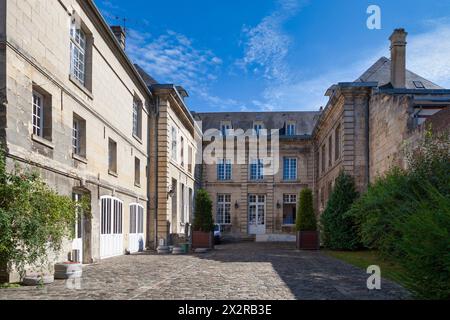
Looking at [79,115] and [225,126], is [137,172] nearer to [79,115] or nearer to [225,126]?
[79,115]

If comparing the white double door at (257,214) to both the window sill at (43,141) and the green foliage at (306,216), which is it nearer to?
the green foliage at (306,216)

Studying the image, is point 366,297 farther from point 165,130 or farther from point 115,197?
point 165,130

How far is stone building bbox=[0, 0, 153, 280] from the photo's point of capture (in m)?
8.95

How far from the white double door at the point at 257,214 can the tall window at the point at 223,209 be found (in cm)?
153

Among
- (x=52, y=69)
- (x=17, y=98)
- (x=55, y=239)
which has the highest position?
(x=52, y=69)

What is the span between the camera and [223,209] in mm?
33875

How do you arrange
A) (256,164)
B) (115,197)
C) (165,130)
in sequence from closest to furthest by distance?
1. (115,197)
2. (165,130)
3. (256,164)

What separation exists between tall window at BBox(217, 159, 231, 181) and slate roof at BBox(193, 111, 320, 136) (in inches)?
128

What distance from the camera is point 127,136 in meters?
17.2

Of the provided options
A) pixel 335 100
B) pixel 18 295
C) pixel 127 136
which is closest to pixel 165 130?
pixel 127 136

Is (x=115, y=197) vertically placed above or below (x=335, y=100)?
below

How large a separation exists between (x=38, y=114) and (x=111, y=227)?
5.65 meters

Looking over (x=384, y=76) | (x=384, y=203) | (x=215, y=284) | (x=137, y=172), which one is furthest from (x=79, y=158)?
(x=384, y=76)
